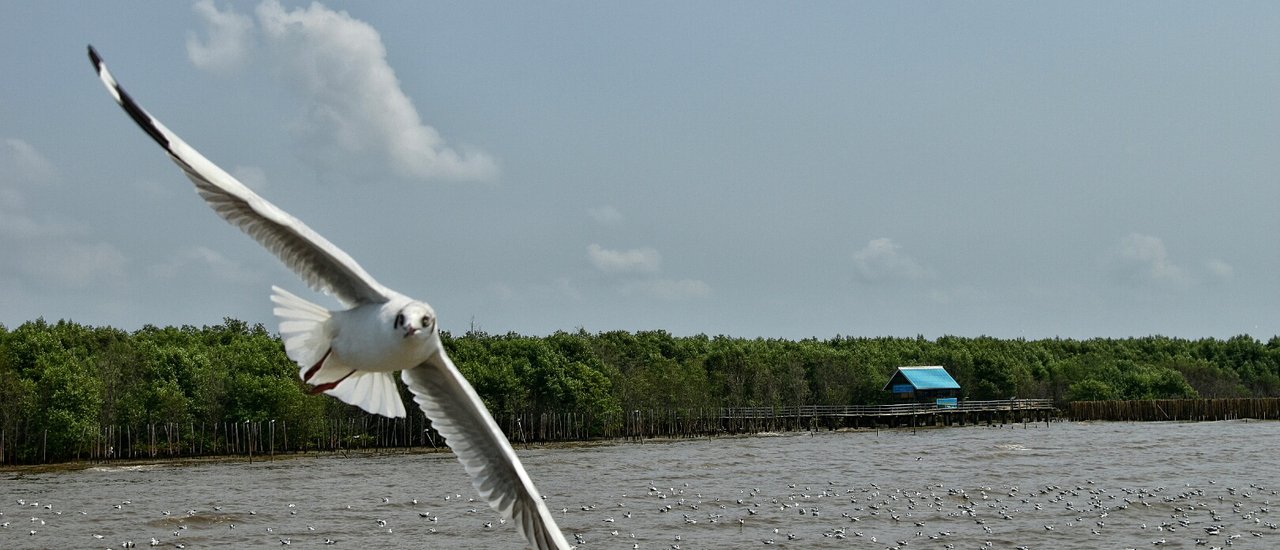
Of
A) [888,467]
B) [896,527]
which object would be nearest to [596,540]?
[896,527]

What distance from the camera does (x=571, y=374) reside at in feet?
249

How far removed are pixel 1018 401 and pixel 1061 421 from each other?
3.67 meters

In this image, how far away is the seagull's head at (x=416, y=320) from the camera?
318 inches

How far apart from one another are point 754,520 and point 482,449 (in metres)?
21.9

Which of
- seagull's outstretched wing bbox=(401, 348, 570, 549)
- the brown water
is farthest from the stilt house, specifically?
seagull's outstretched wing bbox=(401, 348, 570, 549)

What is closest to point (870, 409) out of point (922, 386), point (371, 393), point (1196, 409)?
point (922, 386)

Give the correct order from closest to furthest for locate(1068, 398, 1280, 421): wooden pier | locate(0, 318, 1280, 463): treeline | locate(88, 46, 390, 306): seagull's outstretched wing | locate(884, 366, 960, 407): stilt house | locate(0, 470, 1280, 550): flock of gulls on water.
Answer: locate(88, 46, 390, 306): seagull's outstretched wing < locate(0, 470, 1280, 550): flock of gulls on water < locate(0, 318, 1280, 463): treeline < locate(884, 366, 960, 407): stilt house < locate(1068, 398, 1280, 421): wooden pier

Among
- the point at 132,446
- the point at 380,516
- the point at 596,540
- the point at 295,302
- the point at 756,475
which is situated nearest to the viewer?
the point at 295,302

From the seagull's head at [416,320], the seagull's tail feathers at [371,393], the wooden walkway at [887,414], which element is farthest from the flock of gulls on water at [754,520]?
the wooden walkway at [887,414]

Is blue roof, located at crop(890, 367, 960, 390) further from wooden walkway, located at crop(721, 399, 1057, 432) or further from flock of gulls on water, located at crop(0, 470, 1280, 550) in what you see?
flock of gulls on water, located at crop(0, 470, 1280, 550)

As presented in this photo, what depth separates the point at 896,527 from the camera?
29.4 metres

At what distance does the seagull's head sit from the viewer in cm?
808

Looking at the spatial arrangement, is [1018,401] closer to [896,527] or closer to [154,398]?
[154,398]

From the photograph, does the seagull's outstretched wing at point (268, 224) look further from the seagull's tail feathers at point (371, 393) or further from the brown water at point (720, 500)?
the brown water at point (720, 500)
